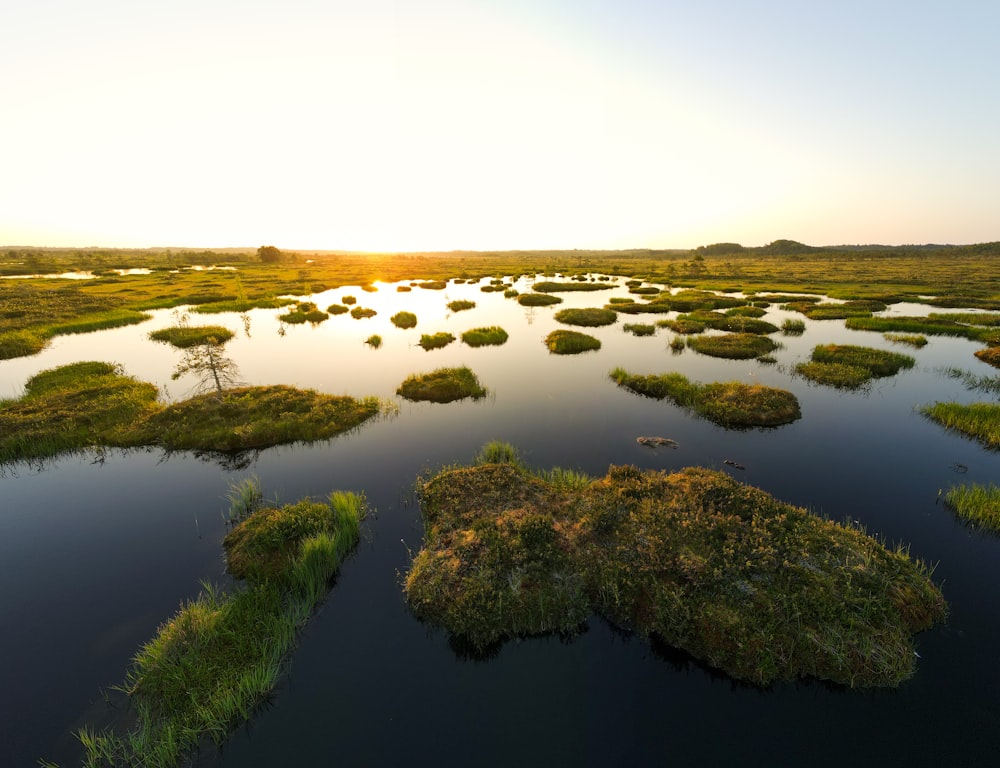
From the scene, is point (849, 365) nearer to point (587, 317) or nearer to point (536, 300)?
point (587, 317)

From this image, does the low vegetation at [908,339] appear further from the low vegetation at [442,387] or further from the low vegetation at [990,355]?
the low vegetation at [442,387]

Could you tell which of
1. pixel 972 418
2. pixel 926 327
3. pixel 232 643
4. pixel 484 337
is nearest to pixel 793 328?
pixel 926 327

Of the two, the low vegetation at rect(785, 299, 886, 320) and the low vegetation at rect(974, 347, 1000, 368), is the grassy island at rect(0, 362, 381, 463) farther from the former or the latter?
the low vegetation at rect(785, 299, 886, 320)

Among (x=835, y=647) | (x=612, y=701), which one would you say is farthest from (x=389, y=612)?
(x=835, y=647)

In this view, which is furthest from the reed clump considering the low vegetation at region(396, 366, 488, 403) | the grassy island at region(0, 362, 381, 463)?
the grassy island at region(0, 362, 381, 463)

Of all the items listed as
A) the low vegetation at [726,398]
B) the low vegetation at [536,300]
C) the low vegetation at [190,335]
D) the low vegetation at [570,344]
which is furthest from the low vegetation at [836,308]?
the low vegetation at [190,335]

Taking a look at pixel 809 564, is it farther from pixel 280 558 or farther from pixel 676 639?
pixel 280 558
